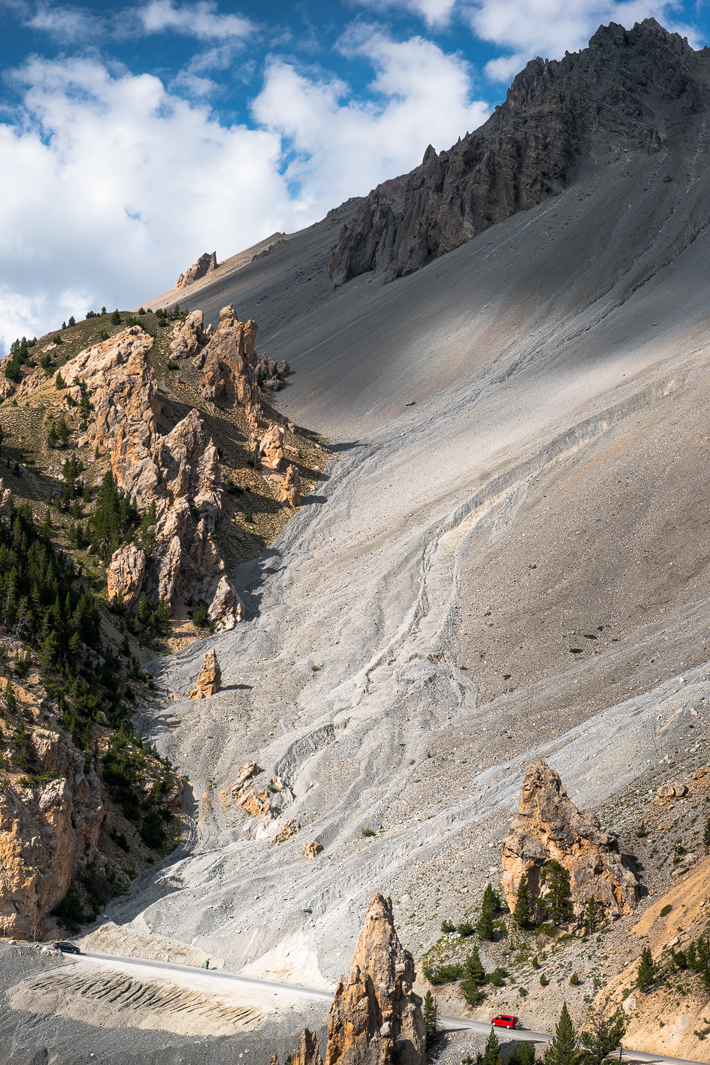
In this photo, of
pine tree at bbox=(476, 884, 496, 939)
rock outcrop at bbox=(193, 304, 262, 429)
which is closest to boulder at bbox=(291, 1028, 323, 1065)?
pine tree at bbox=(476, 884, 496, 939)

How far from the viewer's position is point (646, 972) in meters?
20.9

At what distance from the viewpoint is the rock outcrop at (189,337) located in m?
74.6

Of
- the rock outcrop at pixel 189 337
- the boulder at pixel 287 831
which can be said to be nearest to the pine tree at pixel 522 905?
the boulder at pixel 287 831

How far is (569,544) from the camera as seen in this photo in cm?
5172

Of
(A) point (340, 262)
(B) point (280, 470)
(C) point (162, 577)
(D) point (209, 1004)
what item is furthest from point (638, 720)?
(A) point (340, 262)

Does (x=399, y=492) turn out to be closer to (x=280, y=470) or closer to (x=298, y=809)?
(x=280, y=470)

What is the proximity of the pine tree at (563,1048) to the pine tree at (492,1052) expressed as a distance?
3.40 feet

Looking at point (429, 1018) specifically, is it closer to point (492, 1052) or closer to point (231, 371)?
point (492, 1052)

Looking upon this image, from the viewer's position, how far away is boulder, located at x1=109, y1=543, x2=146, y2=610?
5097cm

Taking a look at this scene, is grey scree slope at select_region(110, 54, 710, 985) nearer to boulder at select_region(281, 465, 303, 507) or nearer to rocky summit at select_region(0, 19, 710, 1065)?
rocky summit at select_region(0, 19, 710, 1065)

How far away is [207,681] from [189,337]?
1515 inches

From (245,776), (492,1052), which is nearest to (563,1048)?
(492,1052)

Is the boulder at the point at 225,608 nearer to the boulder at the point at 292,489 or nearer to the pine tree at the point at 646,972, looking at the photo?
the boulder at the point at 292,489

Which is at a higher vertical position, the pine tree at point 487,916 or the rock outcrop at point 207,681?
the rock outcrop at point 207,681
